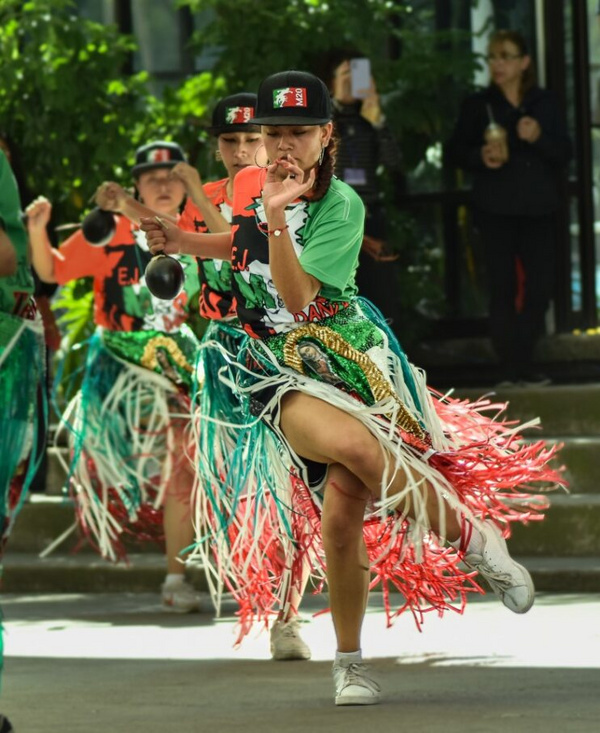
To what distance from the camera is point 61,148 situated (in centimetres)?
966

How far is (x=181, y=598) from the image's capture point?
7750 millimetres

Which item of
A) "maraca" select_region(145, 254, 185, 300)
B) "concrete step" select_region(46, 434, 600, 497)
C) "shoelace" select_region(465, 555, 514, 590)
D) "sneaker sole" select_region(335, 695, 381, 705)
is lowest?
"concrete step" select_region(46, 434, 600, 497)

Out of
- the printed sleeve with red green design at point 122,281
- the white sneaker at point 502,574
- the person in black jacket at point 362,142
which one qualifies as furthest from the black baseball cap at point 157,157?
the white sneaker at point 502,574

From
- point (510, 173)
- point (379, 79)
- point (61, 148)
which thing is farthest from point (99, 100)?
point (510, 173)

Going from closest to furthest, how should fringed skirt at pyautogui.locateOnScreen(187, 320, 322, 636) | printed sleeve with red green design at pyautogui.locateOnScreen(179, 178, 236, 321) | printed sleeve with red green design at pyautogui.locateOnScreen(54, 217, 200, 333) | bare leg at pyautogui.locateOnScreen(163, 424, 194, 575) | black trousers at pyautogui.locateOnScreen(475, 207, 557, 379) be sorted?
fringed skirt at pyautogui.locateOnScreen(187, 320, 322, 636), printed sleeve with red green design at pyautogui.locateOnScreen(179, 178, 236, 321), bare leg at pyautogui.locateOnScreen(163, 424, 194, 575), printed sleeve with red green design at pyautogui.locateOnScreen(54, 217, 200, 333), black trousers at pyautogui.locateOnScreen(475, 207, 557, 379)

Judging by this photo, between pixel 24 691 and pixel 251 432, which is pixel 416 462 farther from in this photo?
pixel 24 691

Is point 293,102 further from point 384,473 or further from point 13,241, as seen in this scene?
point 384,473

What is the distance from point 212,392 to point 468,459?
129cm

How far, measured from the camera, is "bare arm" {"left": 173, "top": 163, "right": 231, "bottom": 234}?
640cm

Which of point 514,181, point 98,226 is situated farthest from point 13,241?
point 514,181

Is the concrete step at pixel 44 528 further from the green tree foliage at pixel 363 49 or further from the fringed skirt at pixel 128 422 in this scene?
the green tree foliage at pixel 363 49

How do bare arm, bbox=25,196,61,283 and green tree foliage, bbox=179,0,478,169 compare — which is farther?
green tree foliage, bbox=179,0,478,169

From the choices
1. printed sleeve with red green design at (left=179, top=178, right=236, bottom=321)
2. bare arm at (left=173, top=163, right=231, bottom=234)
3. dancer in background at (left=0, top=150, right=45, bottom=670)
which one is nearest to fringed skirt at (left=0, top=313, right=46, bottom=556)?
dancer in background at (left=0, top=150, right=45, bottom=670)

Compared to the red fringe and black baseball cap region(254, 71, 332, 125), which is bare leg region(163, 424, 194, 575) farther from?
black baseball cap region(254, 71, 332, 125)
